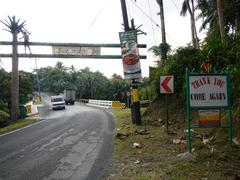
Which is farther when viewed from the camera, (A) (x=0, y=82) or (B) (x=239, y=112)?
(A) (x=0, y=82)

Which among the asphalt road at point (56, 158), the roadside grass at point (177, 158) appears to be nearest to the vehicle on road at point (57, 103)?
the asphalt road at point (56, 158)

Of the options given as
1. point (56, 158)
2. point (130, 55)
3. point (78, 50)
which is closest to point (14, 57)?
point (78, 50)

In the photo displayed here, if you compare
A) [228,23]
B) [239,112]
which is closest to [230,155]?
[239,112]

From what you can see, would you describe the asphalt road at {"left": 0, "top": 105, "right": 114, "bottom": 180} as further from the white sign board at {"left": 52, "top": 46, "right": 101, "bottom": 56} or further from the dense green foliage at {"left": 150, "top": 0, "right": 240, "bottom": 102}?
the white sign board at {"left": 52, "top": 46, "right": 101, "bottom": 56}

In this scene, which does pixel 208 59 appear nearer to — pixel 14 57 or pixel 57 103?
pixel 14 57

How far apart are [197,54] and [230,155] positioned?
10.2m

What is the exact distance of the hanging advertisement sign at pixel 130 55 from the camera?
62.8 ft

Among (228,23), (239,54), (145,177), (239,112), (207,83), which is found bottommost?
(145,177)

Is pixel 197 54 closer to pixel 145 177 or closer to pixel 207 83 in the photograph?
pixel 207 83

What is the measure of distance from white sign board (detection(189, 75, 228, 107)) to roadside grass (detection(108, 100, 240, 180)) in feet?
3.93

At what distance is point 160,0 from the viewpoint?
30.7m

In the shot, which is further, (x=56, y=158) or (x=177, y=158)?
(x=56, y=158)

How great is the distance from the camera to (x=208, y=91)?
9594 mm

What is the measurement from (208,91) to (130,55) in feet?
33.2
